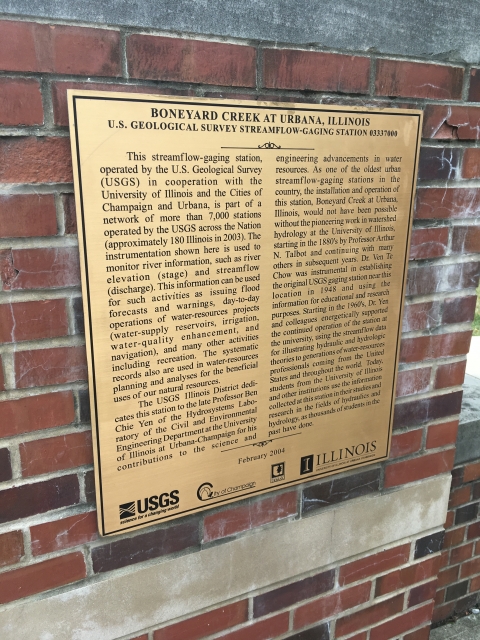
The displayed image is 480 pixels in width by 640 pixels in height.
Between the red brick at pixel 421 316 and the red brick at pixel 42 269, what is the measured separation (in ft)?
3.02

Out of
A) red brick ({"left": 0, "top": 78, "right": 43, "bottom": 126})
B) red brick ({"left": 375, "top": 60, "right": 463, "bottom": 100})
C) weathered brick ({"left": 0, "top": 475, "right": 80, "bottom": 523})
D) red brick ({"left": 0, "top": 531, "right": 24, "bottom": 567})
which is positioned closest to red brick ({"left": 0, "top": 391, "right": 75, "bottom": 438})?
weathered brick ({"left": 0, "top": 475, "right": 80, "bottom": 523})

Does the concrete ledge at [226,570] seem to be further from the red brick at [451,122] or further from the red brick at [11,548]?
the red brick at [451,122]

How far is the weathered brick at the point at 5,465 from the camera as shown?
1143 mm

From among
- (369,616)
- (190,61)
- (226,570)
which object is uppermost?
(190,61)

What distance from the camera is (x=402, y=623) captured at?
5.98 ft

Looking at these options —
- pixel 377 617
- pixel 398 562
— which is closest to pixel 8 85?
pixel 398 562

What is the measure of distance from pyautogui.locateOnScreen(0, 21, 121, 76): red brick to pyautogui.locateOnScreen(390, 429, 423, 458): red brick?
1.27 metres

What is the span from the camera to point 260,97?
1200 millimetres

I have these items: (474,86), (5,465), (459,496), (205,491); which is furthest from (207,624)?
(474,86)

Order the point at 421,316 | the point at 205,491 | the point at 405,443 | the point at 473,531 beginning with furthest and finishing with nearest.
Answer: the point at 473,531 → the point at 405,443 → the point at 421,316 → the point at 205,491

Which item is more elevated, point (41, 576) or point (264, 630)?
point (41, 576)

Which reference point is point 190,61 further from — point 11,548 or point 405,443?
point 405,443

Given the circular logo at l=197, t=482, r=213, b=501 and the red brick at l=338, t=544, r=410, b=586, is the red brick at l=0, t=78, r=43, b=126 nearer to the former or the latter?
the circular logo at l=197, t=482, r=213, b=501

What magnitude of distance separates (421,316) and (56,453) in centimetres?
106
